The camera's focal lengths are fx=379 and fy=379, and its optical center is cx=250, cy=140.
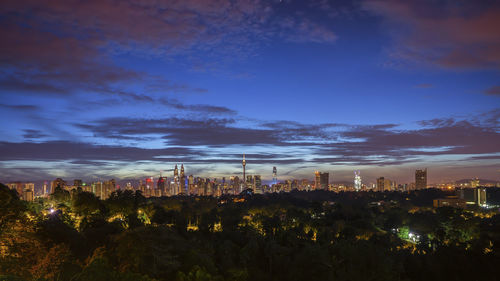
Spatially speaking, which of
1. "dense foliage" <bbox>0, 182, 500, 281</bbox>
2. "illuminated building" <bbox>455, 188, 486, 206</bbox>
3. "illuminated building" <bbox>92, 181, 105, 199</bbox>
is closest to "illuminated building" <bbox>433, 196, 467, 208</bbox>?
"illuminated building" <bbox>455, 188, 486, 206</bbox>

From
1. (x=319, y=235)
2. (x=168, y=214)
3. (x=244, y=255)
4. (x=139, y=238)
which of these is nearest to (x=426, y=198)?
(x=319, y=235)

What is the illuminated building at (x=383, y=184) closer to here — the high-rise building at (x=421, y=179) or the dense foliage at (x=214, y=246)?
the high-rise building at (x=421, y=179)

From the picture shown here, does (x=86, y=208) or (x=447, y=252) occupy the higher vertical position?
(x=86, y=208)

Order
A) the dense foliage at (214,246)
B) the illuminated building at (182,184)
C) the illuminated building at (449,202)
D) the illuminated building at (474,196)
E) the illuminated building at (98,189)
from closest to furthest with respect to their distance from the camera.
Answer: the dense foliage at (214,246) → the illuminated building at (449,202) → the illuminated building at (474,196) → the illuminated building at (98,189) → the illuminated building at (182,184)

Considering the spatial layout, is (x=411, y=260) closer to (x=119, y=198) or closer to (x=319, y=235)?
(x=319, y=235)

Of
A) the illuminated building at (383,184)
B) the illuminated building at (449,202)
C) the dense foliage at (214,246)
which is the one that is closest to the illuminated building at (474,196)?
the illuminated building at (449,202)

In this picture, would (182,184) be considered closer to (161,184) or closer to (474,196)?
→ (161,184)

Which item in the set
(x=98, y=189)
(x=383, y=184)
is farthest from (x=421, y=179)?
(x=98, y=189)

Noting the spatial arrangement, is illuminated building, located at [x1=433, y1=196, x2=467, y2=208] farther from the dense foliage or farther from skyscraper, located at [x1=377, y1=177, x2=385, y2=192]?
skyscraper, located at [x1=377, y1=177, x2=385, y2=192]
